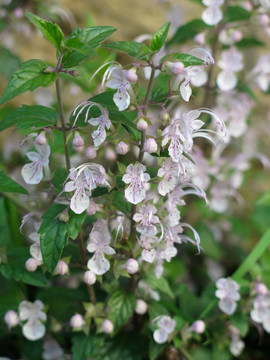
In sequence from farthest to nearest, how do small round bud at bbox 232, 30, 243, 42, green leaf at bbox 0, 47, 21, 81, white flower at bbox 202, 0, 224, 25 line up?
1. green leaf at bbox 0, 47, 21, 81
2. small round bud at bbox 232, 30, 243, 42
3. white flower at bbox 202, 0, 224, 25

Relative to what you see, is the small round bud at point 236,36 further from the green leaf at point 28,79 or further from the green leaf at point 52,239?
the green leaf at point 52,239

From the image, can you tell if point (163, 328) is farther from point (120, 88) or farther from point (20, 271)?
point (120, 88)

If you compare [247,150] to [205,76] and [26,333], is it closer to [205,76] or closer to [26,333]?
[205,76]

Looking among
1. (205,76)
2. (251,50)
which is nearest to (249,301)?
(205,76)

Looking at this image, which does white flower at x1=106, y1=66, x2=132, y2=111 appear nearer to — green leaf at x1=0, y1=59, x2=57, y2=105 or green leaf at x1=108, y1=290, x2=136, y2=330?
green leaf at x1=0, y1=59, x2=57, y2=105

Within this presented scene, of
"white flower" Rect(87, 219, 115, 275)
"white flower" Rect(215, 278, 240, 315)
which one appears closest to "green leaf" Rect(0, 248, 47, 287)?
"white flower" Rect(87, 219, 115, 275)

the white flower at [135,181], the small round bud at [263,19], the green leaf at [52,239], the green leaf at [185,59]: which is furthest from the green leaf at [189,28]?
the green leaf at [52,239]
